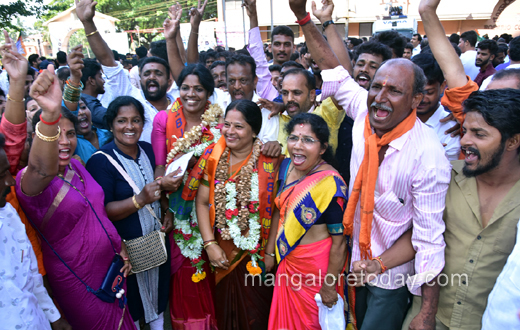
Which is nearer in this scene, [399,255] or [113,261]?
[399,255]

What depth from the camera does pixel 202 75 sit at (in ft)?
10.2

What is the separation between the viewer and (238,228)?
2754mm

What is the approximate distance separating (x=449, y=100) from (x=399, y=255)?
45.5 inches

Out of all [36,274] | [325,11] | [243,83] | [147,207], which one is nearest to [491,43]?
[325,11]

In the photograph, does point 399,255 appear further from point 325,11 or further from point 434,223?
point 325,11

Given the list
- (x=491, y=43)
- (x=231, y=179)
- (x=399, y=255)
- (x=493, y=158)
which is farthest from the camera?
(x=491, y=43)

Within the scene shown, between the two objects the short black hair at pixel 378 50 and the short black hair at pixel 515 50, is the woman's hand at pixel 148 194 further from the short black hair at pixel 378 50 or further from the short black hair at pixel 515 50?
the short black hair at pixel 515 50

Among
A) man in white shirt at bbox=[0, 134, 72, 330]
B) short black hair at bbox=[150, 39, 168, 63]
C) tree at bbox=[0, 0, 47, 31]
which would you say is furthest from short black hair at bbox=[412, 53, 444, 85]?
tree at bbox=[0, 0, 47, 31]

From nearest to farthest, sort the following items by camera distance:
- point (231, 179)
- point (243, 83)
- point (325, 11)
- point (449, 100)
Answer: point (449, 100) < point (231, 179) < point (325, 11) < point (243, 83)

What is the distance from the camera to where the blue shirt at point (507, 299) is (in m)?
1.55

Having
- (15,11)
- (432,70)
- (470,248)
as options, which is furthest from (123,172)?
(15,11)

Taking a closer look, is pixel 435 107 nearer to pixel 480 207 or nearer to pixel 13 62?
pixel 480 207

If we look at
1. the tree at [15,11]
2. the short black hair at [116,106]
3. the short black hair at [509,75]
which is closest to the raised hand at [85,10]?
the short black hair at [116,106]

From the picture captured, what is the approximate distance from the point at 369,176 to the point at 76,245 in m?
2.02
